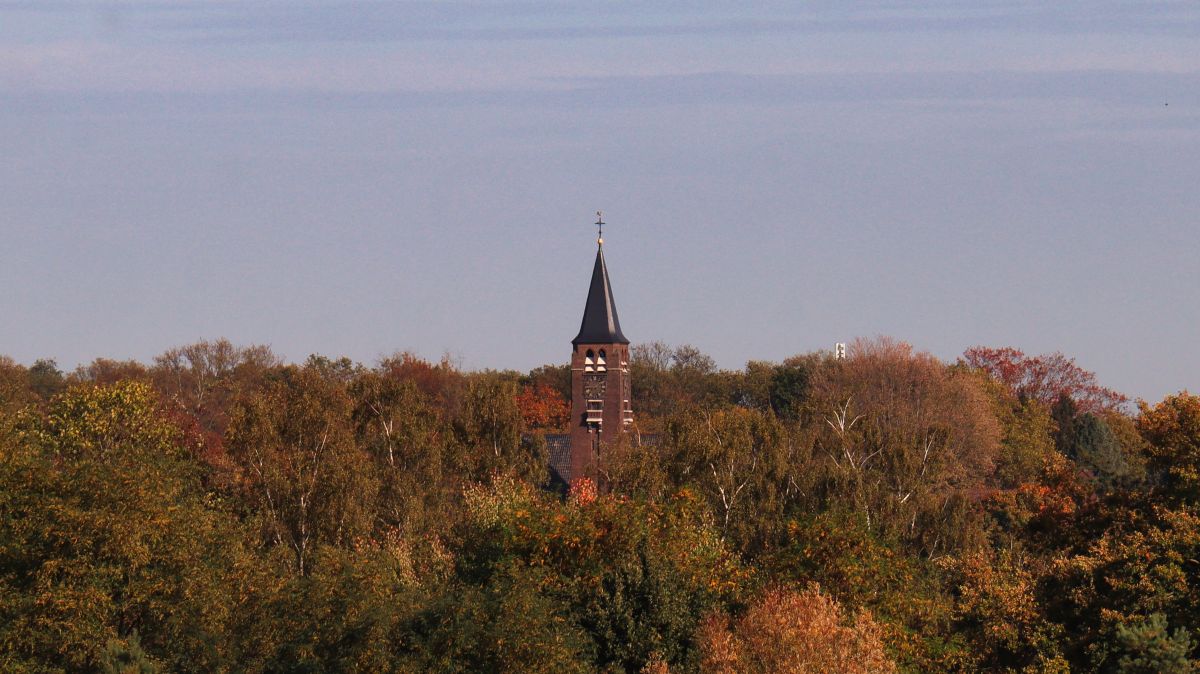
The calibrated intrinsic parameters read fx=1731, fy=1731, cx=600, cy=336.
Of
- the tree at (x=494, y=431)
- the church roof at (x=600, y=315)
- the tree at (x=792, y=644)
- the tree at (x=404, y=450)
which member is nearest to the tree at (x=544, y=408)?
the church roof at (x=600, y=315)

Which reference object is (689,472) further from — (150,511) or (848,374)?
(848,374)

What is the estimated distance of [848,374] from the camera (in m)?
112

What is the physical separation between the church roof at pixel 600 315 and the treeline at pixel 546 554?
21012mm

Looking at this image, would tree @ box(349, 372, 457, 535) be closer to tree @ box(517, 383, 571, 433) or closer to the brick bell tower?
the brick bell tower

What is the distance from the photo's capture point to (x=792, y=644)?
3675 cm

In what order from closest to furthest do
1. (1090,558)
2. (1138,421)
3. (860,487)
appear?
(1090,558), (1138,421), (860,487)

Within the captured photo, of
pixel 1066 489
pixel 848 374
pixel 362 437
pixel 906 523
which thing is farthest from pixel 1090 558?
pixel 848 374

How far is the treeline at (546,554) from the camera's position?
36.9 m

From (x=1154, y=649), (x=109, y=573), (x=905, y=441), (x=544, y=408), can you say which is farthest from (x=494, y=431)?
(x=544, y=408)

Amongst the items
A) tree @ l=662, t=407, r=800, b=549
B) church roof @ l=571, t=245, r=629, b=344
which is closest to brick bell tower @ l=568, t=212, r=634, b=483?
church roof @ l=571, t=245, r=629, b=344

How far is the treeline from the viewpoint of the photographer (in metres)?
36.9

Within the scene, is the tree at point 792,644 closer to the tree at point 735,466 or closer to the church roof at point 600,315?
the tree at point 735,466

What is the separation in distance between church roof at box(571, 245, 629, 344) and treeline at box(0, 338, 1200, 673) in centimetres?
2101

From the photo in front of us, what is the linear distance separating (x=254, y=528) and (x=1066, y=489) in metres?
26.2
